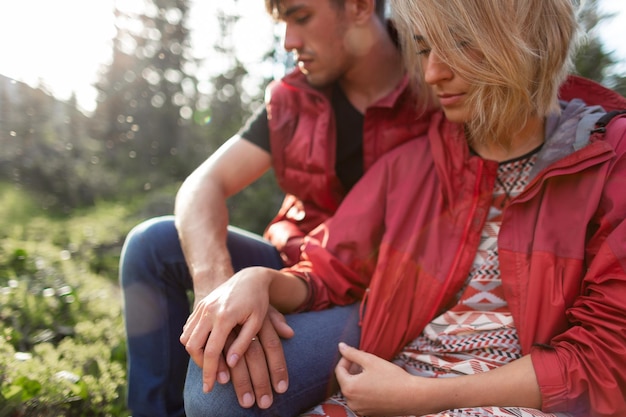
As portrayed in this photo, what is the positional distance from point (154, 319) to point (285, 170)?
2.72 ft

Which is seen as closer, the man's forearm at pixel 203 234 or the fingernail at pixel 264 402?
the fingernail at pixel 264 402

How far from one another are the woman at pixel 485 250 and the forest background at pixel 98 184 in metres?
0.94

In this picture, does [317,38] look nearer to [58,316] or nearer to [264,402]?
[264,402]

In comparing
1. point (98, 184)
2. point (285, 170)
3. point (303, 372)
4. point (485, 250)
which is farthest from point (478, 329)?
point (98, 184)

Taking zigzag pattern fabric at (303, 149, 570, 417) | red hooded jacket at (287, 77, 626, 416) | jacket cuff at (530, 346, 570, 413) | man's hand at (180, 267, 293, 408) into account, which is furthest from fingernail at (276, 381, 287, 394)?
jacket cuff at (530, 346, 570, 413)

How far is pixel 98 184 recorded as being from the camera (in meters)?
5.90

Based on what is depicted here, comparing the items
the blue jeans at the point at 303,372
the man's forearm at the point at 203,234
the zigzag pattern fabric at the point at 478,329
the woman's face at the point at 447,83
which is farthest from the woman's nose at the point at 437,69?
the man's forearm at the point at 203,234

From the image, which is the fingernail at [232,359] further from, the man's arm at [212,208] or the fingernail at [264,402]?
the man's arm at [212,208]

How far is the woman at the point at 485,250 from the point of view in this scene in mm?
1335

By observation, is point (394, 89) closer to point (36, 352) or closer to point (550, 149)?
point (550, 149)

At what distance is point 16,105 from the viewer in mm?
3609

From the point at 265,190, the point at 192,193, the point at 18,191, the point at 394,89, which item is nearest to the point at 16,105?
the point at 18,191

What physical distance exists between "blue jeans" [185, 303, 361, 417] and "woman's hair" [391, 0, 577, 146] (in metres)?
0.79

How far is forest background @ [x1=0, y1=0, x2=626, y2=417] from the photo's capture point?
2324 millimetres
